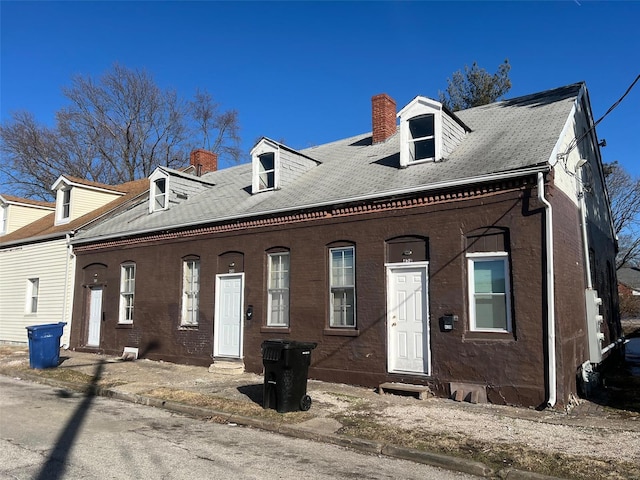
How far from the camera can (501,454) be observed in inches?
237

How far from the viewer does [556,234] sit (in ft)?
30.9

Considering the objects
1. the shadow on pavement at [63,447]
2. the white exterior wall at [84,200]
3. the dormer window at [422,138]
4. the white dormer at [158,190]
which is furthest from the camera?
the white exterior wall at [84,200]

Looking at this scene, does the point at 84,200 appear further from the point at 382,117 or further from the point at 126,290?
the point at 382,117

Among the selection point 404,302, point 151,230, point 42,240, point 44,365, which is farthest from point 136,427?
point 42,240

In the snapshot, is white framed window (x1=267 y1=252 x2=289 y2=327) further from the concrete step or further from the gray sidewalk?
the gray sidewalk

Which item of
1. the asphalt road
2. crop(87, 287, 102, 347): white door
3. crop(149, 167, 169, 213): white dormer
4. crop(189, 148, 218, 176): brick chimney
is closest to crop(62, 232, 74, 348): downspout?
crop(87, 287, 102, 347): white door

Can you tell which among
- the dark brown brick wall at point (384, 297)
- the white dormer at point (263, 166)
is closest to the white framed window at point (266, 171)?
the white dormer at point (263, 166)

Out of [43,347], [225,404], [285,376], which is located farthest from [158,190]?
[285,376]

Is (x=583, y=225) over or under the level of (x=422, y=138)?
under

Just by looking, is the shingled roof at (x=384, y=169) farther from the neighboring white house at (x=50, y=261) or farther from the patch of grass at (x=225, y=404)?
the patch of grass at (x=225, y=404)

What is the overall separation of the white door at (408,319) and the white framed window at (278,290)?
307cm

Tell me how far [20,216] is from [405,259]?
2190 centimetres

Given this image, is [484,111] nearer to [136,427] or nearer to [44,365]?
[136,427]

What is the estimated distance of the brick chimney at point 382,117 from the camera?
1523cm
